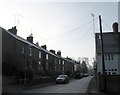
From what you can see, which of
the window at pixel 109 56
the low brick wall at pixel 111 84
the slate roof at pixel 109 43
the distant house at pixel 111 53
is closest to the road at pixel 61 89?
the low brick wall at pixel 111 84

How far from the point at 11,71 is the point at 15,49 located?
22.7 feet

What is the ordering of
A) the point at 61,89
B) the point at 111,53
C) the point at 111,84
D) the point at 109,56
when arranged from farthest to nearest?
the point at 111,53, the point at 109,56, the point at 61,89, the point at 111,84

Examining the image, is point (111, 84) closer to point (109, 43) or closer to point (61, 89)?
point (61, 89)

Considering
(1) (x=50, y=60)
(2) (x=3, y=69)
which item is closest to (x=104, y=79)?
(2) (x=3, y=69)

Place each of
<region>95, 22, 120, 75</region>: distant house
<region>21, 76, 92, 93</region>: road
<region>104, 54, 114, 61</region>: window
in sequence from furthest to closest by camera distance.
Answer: <region>104, 54, 114, 61</region>: window → <region>95, 22, 120, 75</region>: distant house → <region>21, 76, 92, 93</region>: road

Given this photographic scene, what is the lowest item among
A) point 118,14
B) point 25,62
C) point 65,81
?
point 65,81

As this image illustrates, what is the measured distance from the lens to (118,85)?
24.4 meters

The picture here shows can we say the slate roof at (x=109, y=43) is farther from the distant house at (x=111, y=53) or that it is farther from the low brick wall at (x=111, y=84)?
the low brick wall at (x=111, y=84)

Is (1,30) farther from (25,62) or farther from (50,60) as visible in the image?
(50,60)

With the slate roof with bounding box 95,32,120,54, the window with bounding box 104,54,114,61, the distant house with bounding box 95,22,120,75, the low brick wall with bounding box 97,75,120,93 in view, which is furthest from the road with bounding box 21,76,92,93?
the slate roof with bounding box 95,32,120,54

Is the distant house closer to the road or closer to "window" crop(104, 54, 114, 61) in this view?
"window" crop(104, 54, 114, 61)

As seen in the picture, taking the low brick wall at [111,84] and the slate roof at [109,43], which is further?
the slate roof at [109,43]

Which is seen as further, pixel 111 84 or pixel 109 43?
pixel 109 43

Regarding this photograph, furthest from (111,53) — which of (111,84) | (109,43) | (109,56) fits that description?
(111,84)
